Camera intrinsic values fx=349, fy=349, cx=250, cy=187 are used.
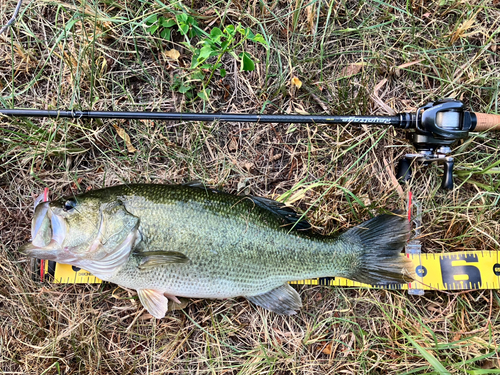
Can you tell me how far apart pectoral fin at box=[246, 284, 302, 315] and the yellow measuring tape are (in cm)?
19

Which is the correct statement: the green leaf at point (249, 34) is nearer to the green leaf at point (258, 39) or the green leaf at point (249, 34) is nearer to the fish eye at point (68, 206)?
the green leaf at point (258, 39)

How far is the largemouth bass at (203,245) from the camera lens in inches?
94.6

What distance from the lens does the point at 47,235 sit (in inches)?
93.7

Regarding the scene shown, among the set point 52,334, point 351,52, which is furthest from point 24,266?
point 351,52

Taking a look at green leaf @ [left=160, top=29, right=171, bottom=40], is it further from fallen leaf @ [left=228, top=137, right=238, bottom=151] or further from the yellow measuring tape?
the yellow measuring tape

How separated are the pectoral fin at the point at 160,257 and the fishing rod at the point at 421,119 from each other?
3.16 feet

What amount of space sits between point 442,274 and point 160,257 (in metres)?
2.24

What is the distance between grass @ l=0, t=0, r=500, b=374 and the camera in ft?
9.45

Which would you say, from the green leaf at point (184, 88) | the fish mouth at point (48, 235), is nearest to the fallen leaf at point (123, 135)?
the green leaf at point (184, 88)

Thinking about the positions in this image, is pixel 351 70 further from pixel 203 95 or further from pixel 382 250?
pixel 382 250

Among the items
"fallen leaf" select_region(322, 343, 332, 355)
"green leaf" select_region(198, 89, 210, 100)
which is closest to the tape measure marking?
"fallen leaf" select_region(322, 343, 332, 355)

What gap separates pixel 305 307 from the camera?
2.93m

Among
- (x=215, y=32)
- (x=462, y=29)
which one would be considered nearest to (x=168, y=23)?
(x=215, y=32)

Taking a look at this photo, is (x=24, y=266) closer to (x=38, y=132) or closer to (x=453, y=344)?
(x=38, y=132)
